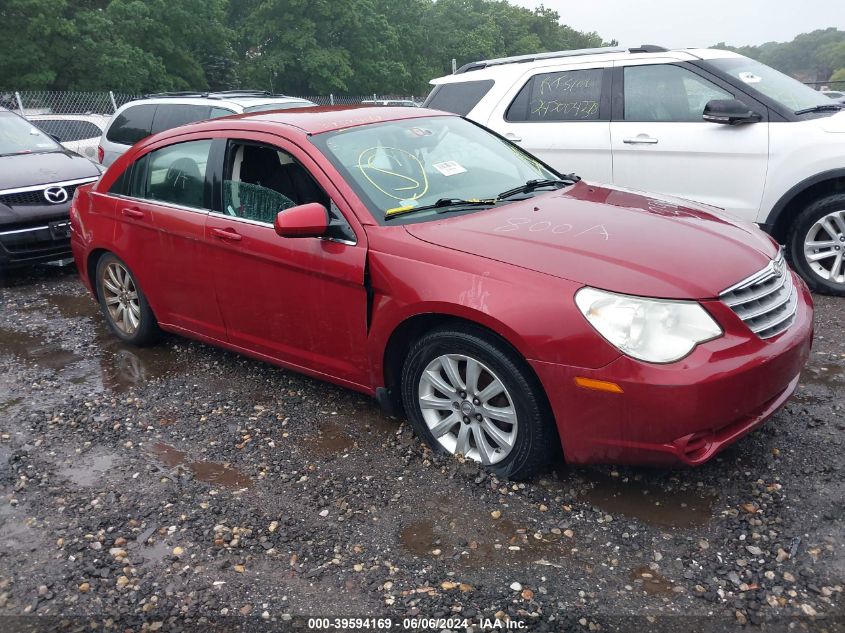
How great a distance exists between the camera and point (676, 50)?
6.29 m

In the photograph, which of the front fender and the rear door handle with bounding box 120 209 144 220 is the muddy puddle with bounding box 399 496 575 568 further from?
the rear door handle with bounding box 120 209 144 220

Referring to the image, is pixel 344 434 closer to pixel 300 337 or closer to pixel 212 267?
pixel 300 337

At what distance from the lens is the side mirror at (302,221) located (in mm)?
3574

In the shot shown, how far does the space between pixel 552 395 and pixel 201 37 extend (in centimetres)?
3920

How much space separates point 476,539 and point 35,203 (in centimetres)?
631

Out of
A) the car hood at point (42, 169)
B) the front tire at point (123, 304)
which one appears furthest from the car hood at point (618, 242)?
the car hood at point (42, 169)

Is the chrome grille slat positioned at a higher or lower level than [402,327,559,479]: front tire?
higher

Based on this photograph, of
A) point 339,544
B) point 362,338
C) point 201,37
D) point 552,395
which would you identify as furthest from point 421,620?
point 201,37

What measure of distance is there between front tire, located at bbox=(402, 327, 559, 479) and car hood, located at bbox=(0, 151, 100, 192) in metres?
5.74

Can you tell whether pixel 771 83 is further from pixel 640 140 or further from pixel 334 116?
pixel 334 116

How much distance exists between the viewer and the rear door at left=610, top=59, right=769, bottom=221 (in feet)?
19.1

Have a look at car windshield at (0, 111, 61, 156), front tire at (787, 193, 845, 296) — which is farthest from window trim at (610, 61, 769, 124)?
car windshield at (0, 111, 61, 156)

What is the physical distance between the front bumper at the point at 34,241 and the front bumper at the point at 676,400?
6.07 metres

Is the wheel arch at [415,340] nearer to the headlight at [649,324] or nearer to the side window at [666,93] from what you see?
the headlight at [649,324]
